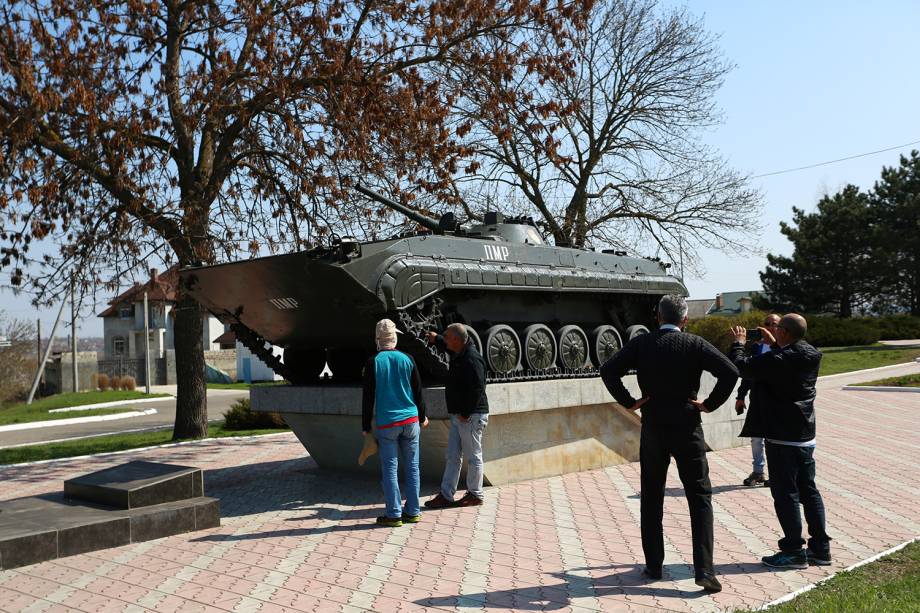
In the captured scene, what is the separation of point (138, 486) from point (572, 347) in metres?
6.01

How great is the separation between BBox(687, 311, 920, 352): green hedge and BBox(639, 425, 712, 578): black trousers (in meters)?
22.5

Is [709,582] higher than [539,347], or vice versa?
[539,347]

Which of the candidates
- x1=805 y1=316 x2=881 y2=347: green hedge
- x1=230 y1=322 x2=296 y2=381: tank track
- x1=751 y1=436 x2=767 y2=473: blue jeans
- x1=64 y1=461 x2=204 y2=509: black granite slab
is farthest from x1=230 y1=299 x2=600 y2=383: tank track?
x1=805 y1=316 x2=881 y2=347: green hedge

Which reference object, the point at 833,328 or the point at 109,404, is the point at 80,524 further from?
the point at 833,328

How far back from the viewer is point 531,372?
11.2m

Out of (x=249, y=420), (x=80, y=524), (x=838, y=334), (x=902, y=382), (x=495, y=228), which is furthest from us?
(x=838, y=334)

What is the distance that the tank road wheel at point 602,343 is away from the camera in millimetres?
12484

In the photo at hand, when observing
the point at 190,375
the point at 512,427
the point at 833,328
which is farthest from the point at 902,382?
the point at 190,375

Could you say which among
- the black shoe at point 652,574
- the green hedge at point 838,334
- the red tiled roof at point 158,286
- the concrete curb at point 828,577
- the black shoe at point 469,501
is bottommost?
the concrete curb at point 828,577

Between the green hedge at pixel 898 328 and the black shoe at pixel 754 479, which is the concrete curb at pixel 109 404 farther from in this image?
the green hedge at pixel 898 328

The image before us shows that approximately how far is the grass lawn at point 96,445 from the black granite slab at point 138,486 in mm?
6885

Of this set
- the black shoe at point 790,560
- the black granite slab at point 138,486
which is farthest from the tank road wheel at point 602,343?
the black shoe at point 790,560

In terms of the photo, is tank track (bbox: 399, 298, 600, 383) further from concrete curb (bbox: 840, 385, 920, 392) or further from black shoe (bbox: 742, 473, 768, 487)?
concrete curb (bbox: 840, 385, 920, 392)

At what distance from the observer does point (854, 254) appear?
152 ft
